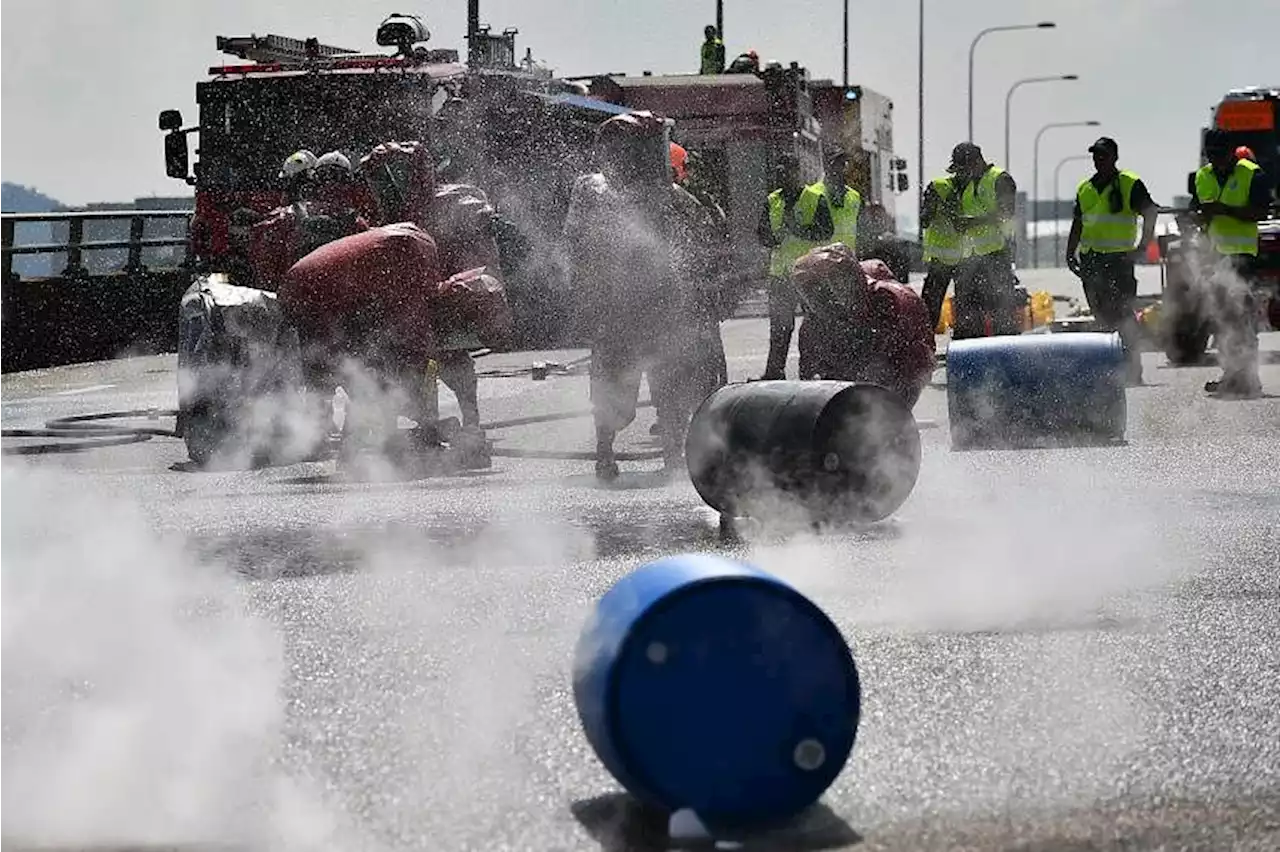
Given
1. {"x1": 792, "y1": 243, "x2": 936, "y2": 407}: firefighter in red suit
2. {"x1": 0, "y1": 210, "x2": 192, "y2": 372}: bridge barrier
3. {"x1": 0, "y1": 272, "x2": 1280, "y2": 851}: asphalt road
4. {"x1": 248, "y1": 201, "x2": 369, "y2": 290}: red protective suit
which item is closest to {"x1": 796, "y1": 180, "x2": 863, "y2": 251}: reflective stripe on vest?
{"x1": 248, "y1": 201, "x2": 369, "y2": 290}: red protective suit

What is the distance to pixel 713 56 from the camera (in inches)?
1108

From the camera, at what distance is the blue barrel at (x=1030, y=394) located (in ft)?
39.4

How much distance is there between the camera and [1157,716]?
5.32m

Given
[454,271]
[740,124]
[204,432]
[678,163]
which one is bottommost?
[204,432]

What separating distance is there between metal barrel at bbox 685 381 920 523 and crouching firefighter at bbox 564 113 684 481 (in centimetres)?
249

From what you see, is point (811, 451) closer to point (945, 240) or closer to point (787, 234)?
point (787, 234)

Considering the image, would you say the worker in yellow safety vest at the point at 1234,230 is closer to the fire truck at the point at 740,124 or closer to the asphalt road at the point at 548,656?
the asphalt road at the point at 548,656

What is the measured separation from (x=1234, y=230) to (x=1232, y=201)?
27 cm

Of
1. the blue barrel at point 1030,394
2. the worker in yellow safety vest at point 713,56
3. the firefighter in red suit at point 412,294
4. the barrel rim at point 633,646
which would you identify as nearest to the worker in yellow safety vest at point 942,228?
the blue barrel at point 1030,394

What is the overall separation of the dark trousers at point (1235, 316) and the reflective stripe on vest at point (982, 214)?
166 cm

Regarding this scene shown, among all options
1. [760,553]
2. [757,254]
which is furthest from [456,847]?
[757,254]

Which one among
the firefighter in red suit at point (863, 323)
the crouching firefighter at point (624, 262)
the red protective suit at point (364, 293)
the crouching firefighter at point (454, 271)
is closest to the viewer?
the firefighter in red suit at point (863, 323)

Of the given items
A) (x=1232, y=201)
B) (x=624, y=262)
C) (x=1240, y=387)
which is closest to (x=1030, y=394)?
(x=624, y=262)

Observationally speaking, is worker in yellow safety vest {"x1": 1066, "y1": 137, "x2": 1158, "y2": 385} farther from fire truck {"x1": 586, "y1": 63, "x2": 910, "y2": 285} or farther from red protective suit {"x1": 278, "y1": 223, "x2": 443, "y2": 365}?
fire truck {"x1": 586, "y1": 63, "x2": 910, "y2": 285}
